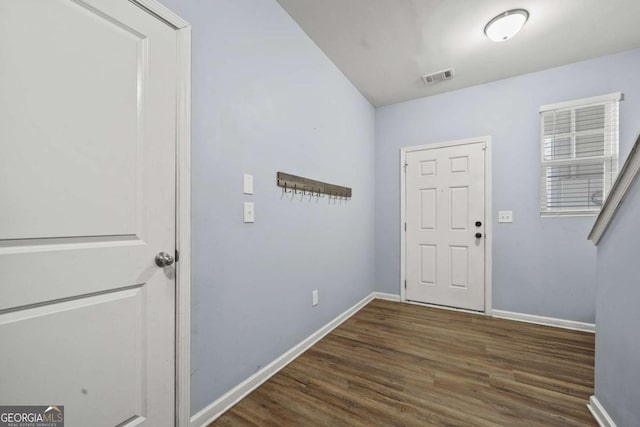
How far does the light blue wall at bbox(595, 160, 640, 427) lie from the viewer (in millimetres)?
1147

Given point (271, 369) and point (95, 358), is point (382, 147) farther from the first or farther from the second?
point (95, 358)

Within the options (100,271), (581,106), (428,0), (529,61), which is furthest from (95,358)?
(581,106)

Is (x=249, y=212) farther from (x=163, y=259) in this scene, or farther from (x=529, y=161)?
(x=529, y=161)

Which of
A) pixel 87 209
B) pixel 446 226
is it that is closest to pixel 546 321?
pixel 446 226

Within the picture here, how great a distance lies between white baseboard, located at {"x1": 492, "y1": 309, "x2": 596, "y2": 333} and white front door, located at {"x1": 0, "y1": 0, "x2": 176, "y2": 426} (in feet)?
10.5

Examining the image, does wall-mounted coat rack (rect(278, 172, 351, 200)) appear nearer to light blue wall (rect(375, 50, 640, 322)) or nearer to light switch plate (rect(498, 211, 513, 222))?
light blue wall (rect(375, 50, 640, 322))

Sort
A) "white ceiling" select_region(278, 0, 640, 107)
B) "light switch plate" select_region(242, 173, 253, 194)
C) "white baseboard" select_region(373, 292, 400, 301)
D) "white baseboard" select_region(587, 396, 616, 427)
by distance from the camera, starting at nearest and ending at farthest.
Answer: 1. "white baseboard" select_region(587, 396, 616, 427)
2. "light switch plate" select_region(242, 173, 253, 194)
3. "white ceiling" select_region(278, 0, 640, 107)
4. "white baseboard" select_region(373, 292, 400, 301)

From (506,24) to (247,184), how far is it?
2314 mm

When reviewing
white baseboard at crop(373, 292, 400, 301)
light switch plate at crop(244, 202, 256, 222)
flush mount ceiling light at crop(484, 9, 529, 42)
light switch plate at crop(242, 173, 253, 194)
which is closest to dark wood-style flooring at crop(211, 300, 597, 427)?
white baseboard at crop(373, 292, 400, 301)

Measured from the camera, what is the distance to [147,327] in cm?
114

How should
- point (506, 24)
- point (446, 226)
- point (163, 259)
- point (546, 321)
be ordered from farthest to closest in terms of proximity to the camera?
point (446, 226)
point (546, 321)
point (506, 24)
point (163, 259)

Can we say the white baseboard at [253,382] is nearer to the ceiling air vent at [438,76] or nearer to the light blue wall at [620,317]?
Result: the light blue wall at [620,317]

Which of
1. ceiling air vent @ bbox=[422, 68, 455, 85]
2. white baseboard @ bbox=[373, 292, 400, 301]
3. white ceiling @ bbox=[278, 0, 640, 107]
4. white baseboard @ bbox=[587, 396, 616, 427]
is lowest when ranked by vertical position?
white baseboard @ bbox=[373, 292, 400, 301]

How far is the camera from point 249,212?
1654mm
